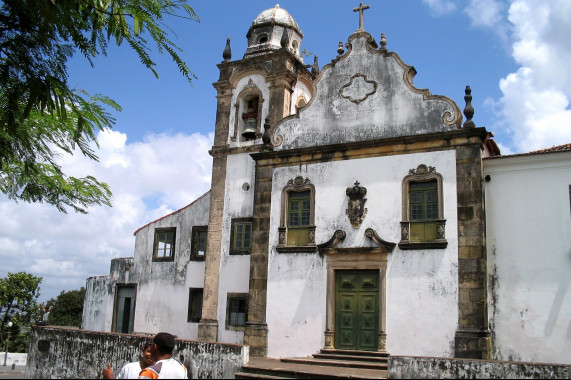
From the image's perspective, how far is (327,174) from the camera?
53.4 feet

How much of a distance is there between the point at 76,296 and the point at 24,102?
142 ft

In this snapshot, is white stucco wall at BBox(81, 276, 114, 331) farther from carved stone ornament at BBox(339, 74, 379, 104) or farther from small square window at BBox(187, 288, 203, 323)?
carved stone ornament at BBox(339, 74, 379, 104)

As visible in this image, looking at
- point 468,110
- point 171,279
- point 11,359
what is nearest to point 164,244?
point 171,279

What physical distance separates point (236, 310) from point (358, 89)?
24.7 ft

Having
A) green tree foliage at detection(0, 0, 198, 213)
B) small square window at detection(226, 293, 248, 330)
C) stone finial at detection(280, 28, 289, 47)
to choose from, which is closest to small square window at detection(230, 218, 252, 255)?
small square window at detection(226, 293, 248, 330)

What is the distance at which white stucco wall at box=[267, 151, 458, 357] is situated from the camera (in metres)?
14.0

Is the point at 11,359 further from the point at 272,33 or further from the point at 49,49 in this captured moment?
the point at 49,49

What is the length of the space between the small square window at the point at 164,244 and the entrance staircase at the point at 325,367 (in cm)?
639

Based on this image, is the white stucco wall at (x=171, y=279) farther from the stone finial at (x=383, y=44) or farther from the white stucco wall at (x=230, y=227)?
the stone finial at (x=383, y=44)

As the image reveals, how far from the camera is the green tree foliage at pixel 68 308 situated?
43750 millimetres

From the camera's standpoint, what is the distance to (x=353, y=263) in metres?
15.3

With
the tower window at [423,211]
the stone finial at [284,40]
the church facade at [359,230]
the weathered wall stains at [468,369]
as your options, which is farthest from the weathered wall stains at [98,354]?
the stone finial at [284,40]

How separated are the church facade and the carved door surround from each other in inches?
1.4

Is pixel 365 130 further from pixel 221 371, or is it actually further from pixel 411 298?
pixel 221 371
